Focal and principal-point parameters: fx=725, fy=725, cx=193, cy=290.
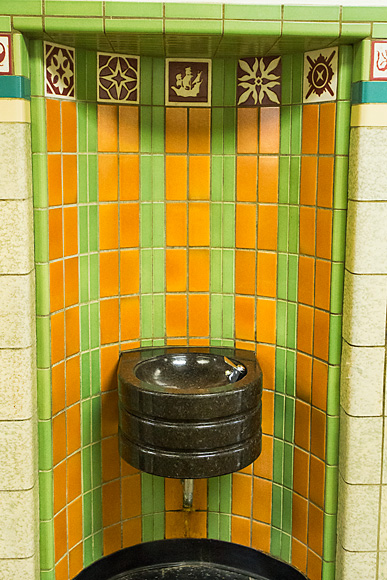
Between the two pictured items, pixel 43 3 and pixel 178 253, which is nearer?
pixel 43 3

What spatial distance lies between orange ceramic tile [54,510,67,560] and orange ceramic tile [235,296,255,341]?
0.99 metres

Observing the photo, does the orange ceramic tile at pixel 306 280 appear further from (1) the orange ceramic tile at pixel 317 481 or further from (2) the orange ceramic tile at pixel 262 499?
(2) the orange ceramic tile at pixel 262 499

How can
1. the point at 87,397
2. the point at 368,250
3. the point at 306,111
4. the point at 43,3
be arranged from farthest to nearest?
the point at 87,397
the point at 306,111
the point at 368,250
the point at 43,3

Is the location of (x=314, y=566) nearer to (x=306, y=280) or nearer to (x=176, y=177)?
(x=306, y=280)

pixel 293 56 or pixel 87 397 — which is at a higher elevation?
pixel 293 56

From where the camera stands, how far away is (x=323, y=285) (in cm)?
268

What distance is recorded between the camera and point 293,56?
2703 mm

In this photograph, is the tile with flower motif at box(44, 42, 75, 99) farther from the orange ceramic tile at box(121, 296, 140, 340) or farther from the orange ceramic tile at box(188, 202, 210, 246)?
the orange ceramic tile at box(121, 296, 140, 340)

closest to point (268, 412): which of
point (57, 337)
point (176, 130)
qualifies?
point (57, 337)

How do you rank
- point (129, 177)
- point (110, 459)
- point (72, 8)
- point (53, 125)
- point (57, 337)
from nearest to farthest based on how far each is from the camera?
point (72, 8)
point (53, 125)
point (57, 337)
point (129, 177)
point (110, 459)

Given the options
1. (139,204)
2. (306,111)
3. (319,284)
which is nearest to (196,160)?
(139,204)

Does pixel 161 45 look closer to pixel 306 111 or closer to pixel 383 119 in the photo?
pixel 306 111

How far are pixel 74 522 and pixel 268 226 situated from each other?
4.59ft

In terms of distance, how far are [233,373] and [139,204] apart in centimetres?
77
